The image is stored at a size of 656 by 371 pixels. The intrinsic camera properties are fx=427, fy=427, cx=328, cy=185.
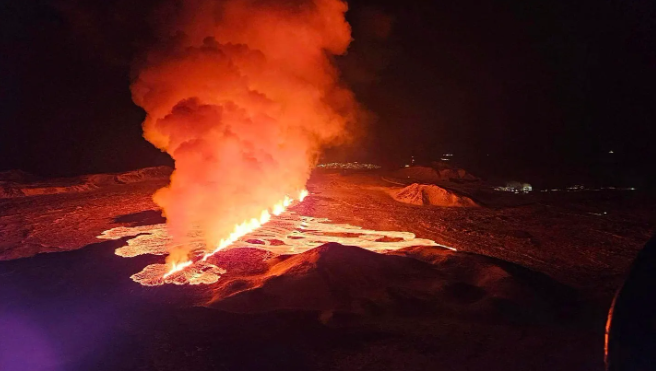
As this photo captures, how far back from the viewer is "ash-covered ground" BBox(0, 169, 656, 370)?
5367mm

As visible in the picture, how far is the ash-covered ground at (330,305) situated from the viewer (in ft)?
17.6

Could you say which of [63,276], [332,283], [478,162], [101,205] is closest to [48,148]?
[101,205]

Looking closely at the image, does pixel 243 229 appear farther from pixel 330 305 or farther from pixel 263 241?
pixel 330 305

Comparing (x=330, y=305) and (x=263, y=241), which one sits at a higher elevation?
(x=263, y=241)

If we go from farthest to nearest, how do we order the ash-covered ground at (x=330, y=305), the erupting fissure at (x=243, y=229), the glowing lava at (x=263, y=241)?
the erupting fissure at (x=243, y=229)
the glowing lava at (x=263, y=241)
the ash-covered ground at (x=330, y=305)

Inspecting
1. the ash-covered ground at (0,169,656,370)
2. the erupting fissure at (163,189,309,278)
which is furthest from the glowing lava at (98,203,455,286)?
the ash-covered ground at (0,169,656,370)

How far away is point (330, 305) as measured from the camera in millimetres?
6934

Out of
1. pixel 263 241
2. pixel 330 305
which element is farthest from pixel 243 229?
pixel 330 305

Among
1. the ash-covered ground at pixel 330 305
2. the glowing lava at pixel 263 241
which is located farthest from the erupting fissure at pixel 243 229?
the ash-covered ground at pixel 330 305

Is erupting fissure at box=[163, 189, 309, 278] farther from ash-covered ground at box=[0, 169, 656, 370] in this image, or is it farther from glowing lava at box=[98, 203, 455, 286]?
ash-covered ground at box=[0, 169, 656, 370]

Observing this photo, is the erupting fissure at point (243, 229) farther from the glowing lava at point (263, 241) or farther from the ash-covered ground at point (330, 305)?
the ash-covered ground at point (330, 305)

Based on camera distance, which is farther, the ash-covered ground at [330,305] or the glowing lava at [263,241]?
the glowing lava at [263,241]

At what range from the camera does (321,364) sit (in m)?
5.18

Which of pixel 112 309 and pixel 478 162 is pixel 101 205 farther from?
pixel 478 162
